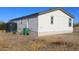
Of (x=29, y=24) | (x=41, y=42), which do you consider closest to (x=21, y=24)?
(x=29, y=24)

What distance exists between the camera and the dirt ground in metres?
7.09

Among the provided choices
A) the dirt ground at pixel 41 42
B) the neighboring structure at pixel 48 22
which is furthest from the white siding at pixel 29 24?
the dirt ground at pixel 41 42

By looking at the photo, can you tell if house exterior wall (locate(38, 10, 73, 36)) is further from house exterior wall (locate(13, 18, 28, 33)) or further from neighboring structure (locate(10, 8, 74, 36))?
house exterior wall (locate(13, 18, 28, 33))

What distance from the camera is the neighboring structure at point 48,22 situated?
7.07 meters

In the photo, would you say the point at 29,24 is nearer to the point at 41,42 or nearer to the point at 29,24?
the point at 29,24

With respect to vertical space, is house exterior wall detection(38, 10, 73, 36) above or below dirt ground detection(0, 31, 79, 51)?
above

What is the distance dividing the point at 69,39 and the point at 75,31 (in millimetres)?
157

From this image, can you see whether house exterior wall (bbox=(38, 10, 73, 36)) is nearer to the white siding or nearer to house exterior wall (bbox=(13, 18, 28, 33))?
the white siding

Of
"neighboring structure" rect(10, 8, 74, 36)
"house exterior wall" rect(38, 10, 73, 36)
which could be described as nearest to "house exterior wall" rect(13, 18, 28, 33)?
"neighboring structure" rect(10, 8, 74, 36)

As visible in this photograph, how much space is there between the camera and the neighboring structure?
7.07m

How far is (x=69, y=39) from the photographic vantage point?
713 centimetres

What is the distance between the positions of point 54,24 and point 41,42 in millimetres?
348
